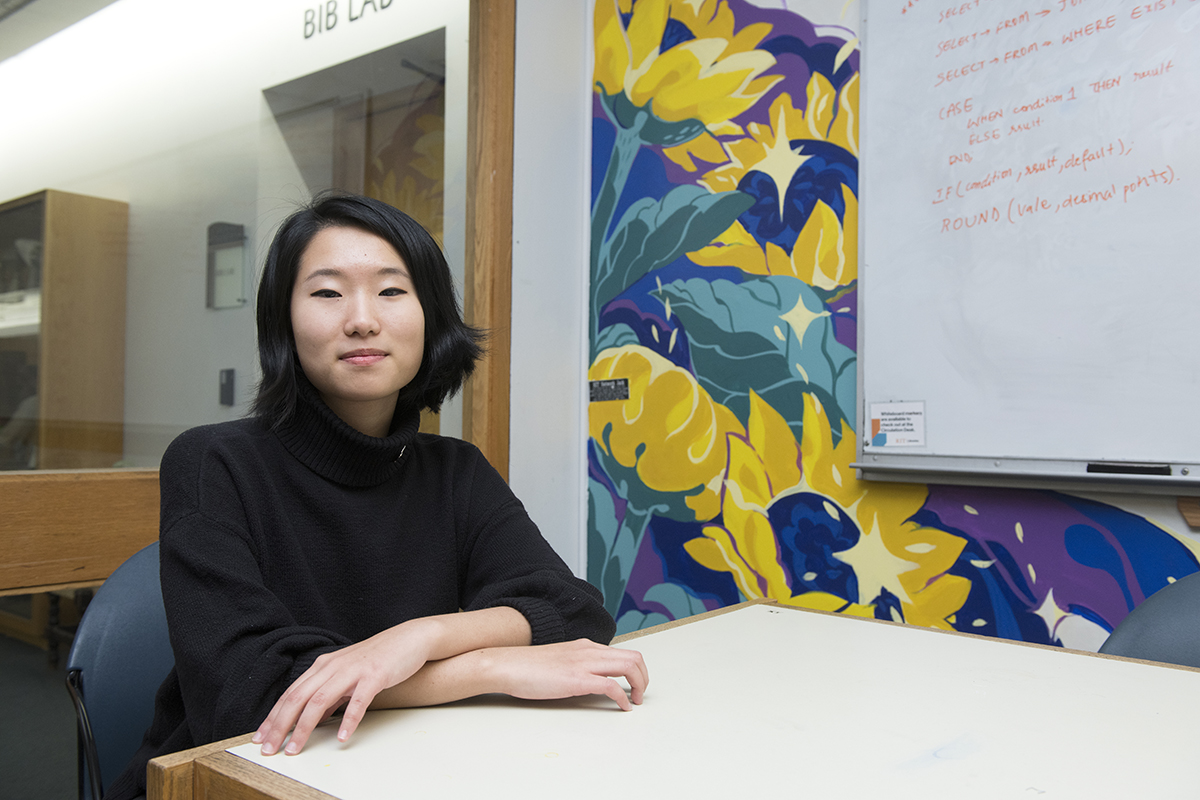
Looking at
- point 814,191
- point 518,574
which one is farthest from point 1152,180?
point 518,574

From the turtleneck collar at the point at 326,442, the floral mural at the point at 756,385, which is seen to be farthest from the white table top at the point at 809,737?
the floral mural at the point at 756,385

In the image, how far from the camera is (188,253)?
179cm

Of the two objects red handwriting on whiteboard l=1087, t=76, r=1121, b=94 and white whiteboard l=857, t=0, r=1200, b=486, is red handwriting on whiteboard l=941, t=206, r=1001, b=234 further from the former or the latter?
red handwriting on whiteboard l=1087, t=76, r=1121, b=94

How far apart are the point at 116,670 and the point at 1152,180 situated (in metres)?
1.89

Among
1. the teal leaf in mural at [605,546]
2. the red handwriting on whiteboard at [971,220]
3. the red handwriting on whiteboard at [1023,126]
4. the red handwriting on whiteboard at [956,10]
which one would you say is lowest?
the teal leaf in mural at [605,546]

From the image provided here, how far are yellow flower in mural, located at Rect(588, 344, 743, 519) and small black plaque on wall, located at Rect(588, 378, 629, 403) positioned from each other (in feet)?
A: 0.05

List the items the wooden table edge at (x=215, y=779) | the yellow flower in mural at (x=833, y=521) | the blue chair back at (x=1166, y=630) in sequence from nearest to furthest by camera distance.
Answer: the wooden table edge at (x=215, y=779) → the blue chair back at (x=1166, y=630) → the yellow flower in mural at (x=833, y=521)

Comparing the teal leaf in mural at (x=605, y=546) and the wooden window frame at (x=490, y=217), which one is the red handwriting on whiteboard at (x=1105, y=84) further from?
the teal leaf in mural at (x=605, y=546)

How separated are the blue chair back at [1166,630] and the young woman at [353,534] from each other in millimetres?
750

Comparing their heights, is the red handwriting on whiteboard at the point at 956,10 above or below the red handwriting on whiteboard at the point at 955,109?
above

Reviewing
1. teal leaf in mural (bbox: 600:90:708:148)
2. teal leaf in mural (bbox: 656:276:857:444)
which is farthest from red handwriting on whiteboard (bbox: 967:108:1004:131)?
teal leaf in mural (bbox: 600:90:708:148)

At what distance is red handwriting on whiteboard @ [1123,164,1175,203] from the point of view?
1534 millimetres

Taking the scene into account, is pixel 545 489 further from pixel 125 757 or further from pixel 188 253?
pixel 125 757

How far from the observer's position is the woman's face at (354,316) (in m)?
1.01
